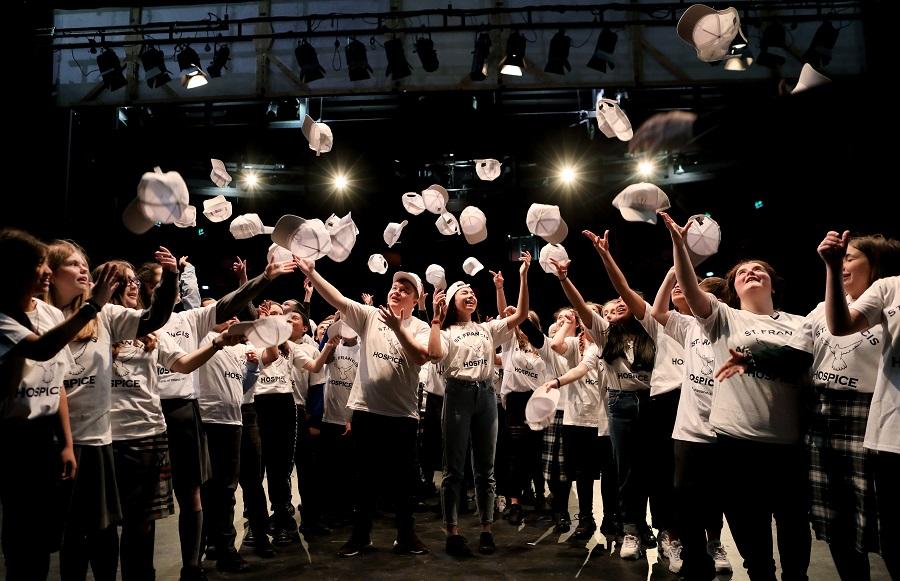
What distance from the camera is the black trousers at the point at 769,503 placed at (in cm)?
252

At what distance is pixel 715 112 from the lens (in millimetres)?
7750

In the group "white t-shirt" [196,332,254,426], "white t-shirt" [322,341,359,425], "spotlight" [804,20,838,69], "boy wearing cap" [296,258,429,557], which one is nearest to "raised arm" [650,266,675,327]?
"boy wearing cap" [296,258,429,557]

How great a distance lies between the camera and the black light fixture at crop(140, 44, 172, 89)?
7.05 meters

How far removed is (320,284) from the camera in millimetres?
3566

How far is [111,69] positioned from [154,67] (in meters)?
0.51

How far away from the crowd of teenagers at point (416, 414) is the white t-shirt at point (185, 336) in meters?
0.01

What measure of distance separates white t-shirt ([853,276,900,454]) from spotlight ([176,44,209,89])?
6.67 meters

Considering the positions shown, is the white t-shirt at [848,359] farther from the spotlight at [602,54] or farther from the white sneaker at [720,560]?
the spotlight at [602,54]

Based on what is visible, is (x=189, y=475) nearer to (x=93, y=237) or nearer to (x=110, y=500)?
(x=110, y=500)

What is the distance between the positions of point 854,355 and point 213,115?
8300mm

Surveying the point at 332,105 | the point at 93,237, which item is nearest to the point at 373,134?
the point at 332,105

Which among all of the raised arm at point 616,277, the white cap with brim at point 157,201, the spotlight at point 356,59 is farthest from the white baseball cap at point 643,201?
the spotlight at point 356,59

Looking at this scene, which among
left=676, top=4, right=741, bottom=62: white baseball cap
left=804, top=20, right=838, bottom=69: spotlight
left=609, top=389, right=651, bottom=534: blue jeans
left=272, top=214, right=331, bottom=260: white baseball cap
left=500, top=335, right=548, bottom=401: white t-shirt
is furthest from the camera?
left=804, top=20, right=838, bottom=69: spotlight

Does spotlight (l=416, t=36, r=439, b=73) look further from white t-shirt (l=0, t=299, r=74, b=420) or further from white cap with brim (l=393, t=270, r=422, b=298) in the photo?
white t-shirt (l=0, t=299, r=74, b=420)
